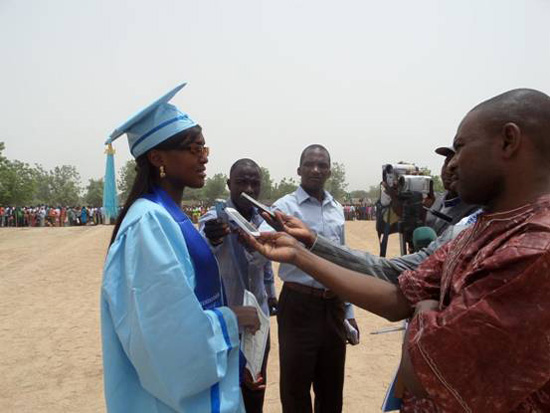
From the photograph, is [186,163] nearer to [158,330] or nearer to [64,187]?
[158,330]

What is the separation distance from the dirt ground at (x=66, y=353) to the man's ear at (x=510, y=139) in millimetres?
3372

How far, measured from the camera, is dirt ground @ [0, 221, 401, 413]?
4184 millimetres

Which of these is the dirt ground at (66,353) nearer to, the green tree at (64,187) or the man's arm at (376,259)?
the man's arm at (376,259)

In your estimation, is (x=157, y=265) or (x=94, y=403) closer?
(x=157, y=265)

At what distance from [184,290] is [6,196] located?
46.0 meters

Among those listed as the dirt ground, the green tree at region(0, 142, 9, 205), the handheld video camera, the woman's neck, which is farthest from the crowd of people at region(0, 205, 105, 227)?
the woman's neck

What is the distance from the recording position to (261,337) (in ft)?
7.30

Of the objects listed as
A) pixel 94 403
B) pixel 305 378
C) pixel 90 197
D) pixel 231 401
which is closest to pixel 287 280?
pixel 305 378

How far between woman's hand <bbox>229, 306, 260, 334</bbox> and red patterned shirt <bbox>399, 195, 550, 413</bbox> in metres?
0.89

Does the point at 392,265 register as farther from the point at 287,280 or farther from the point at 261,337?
the point at 287,280

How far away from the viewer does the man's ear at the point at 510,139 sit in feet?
3.98

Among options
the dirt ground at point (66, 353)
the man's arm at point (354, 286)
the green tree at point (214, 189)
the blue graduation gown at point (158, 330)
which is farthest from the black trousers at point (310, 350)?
the green tree at point (214, 189)

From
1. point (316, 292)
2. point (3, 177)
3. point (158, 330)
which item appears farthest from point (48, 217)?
point (158, 330)

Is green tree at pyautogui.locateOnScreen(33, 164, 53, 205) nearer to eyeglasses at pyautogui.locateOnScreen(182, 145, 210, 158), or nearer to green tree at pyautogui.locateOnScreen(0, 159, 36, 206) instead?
green tree at pyautogui.locateOnScreen(0, 159, 36, 206)
